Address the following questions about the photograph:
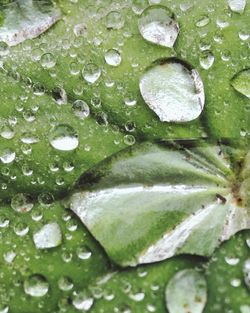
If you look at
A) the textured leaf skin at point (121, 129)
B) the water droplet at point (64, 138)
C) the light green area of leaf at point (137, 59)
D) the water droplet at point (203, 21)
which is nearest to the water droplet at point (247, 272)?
the textured leaf skin at point (121, 129)

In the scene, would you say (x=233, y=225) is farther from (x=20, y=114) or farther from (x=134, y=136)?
(x=20, y=114)

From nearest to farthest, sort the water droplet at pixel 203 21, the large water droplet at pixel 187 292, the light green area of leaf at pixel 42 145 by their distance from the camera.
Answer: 1. the large water droplet at pixel 187 292
2. the light green area of leaf at pixel 42 145
3. the water droplet at pixel 203 21

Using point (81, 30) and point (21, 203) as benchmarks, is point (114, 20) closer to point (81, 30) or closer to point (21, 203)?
point (81, 30)

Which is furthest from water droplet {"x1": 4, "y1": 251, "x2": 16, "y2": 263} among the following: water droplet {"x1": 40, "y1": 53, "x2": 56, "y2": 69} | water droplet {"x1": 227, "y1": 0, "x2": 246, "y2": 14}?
water droplet {"x1": 227, "y1": 0, "x2": 246, "y2": 14}

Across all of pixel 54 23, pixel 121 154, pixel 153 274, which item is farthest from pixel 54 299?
pixel 54 23

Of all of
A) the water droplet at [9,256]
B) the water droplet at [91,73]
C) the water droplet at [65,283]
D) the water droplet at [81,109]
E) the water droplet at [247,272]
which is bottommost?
the water droplet at [247,272]

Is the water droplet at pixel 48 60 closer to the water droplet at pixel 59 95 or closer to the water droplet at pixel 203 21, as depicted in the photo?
the water droplet at pixel 59 95
